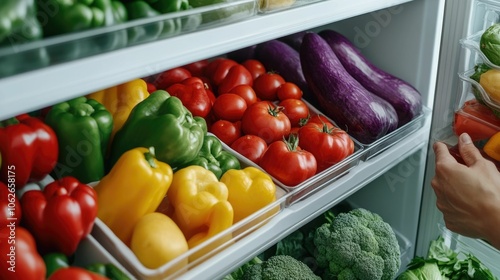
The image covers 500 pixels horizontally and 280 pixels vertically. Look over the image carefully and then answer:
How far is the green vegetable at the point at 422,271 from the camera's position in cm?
161

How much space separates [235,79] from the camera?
1536 mm

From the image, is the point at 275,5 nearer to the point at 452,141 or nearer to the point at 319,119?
the point at 319,119

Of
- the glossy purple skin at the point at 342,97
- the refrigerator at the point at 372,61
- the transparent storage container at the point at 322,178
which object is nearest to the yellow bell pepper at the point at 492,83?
the refrigerator at the point at 372,61

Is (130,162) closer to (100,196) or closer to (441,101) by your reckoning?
(100,196)

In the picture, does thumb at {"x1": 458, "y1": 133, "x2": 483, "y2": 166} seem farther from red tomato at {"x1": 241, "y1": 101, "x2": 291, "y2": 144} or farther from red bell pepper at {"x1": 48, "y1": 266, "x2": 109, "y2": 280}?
red bell pepper at {"x1": 48, "y1": 266, "x2": 109, "y2": 280}

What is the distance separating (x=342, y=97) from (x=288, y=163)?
33cm

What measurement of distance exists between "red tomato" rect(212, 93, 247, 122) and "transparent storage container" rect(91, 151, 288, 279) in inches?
14.6

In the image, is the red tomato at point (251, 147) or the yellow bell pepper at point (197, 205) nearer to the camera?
the yellow bell pepper at point (197, 205)

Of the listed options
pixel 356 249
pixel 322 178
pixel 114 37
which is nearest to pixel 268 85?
pixel 322 178

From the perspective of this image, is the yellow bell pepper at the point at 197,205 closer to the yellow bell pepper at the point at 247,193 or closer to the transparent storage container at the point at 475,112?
the yellow bell pepper at the point at 247,193

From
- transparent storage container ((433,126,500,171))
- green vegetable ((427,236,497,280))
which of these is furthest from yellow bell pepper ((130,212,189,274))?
green vegetable ((427,236,497,280))

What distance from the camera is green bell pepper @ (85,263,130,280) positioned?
903mm

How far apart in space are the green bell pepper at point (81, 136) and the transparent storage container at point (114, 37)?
0.27 m

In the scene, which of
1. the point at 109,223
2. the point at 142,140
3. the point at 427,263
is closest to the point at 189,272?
the point at 109,223
